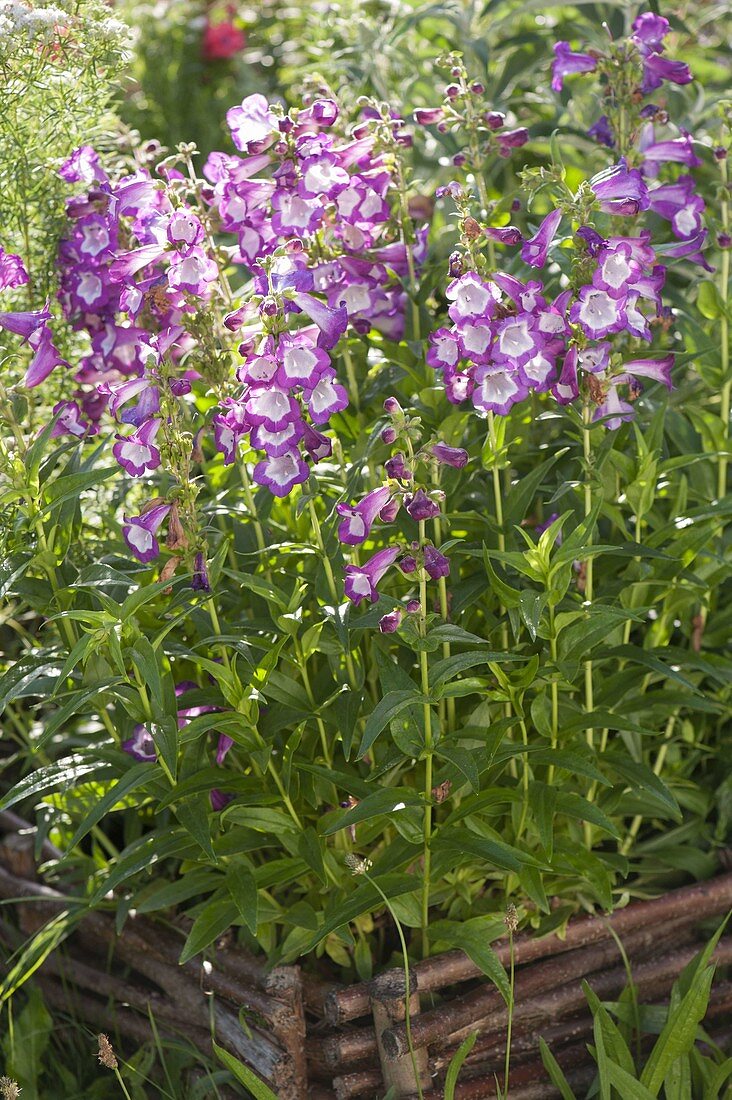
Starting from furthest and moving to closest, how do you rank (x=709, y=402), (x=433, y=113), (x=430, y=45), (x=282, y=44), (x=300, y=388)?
(x=282, y=44) < (x=430, y=45) < (x=709, y=402) < (x=433, y=113) < (x=300, y=388)

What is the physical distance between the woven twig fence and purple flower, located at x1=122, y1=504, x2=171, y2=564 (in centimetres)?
77

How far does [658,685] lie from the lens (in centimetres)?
238

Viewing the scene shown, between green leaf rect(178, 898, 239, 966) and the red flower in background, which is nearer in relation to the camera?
green leaf rect(178, 898, 239, 966)

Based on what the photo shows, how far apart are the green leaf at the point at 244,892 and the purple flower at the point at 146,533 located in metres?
0.54

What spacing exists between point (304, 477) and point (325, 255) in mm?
476

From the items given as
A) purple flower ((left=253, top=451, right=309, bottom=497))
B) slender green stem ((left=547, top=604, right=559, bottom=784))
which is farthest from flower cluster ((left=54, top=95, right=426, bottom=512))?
slender green stem ((left=547, top=604, right=559, bottom=784))

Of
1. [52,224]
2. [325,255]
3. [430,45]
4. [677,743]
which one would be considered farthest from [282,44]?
[677,743]

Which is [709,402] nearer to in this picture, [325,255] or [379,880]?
[325,255]

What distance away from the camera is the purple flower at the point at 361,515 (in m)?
1.74

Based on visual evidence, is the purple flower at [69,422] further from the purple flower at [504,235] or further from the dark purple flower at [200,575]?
the purple flower at [504,235]

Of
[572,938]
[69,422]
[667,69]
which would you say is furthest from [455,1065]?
[667,69]

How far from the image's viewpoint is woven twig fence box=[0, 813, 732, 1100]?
203 cm

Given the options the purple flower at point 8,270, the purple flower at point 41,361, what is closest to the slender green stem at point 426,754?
the purple flower at point 41,361

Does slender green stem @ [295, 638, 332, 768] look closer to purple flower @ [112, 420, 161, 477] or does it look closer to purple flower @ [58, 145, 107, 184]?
purple flower @ [112, 420, 161, 477]
